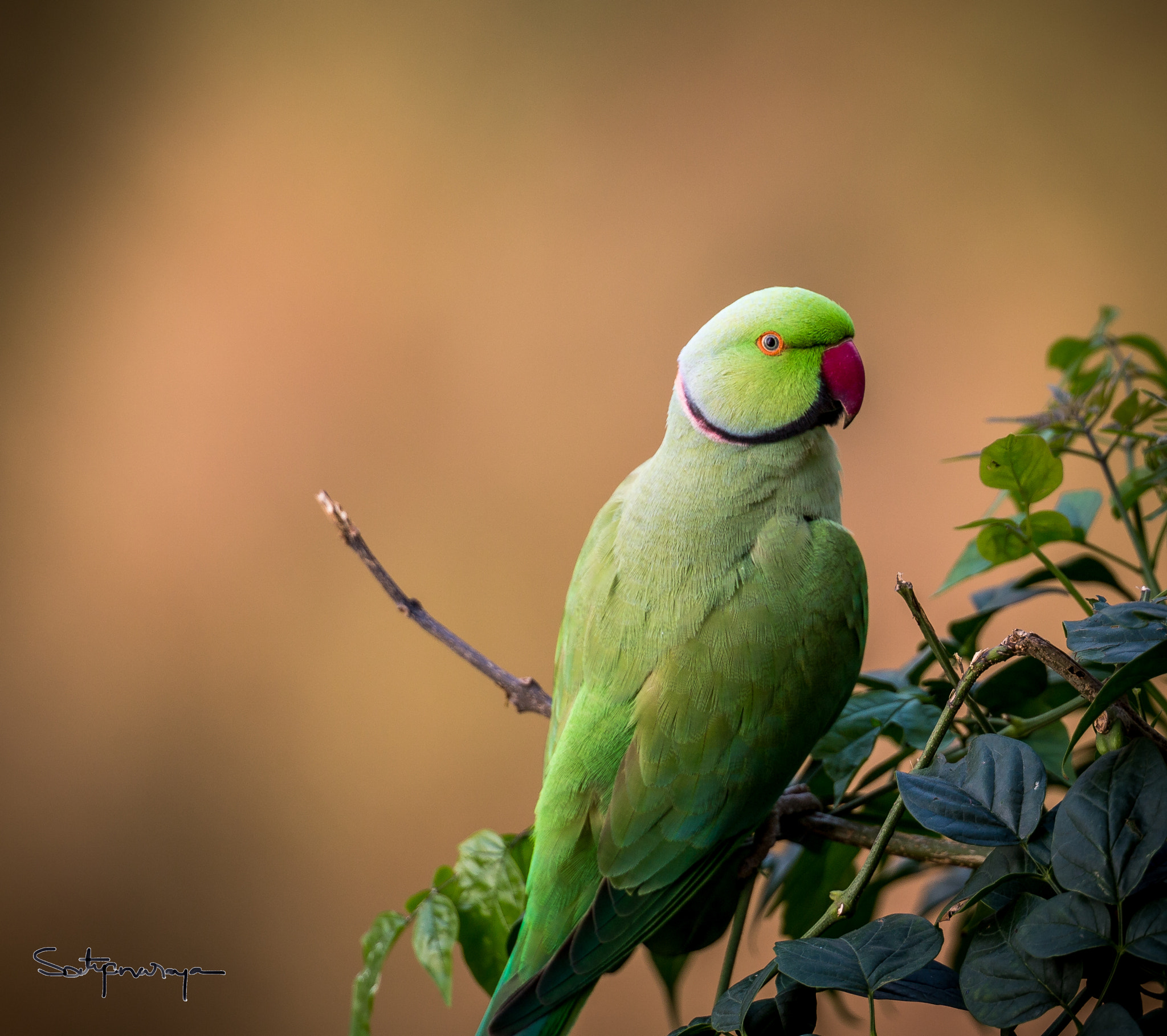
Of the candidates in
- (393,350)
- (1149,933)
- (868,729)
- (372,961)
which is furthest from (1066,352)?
(393,350)

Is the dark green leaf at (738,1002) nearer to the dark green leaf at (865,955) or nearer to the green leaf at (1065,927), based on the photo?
the dark green leaf at (865,955)

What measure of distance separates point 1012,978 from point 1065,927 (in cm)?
4

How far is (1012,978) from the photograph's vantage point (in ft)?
1.49

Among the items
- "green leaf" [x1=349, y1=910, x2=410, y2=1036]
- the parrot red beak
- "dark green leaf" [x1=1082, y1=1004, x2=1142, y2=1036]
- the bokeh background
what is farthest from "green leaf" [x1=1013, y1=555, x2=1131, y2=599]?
the bokeh background

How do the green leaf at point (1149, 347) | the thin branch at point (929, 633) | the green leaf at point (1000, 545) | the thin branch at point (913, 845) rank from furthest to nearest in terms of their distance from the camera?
1. the green leaf at point (1149, 347)
2. the green leaf at point (1000, 545)
3. the thin branch at point (913, 845)
4. the thin branch at point (929, 633)

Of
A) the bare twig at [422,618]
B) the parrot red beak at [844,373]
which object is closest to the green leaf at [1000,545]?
the parrot red beak at [844,373]

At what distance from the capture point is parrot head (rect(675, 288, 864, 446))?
37.7 inches

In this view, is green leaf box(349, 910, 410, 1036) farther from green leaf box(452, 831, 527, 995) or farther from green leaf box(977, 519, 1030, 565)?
green leaf box(977, 519, 1030, 565)

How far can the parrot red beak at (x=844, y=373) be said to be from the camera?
0.96m

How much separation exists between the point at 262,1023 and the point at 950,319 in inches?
101

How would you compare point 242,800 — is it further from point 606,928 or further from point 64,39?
point 64,39

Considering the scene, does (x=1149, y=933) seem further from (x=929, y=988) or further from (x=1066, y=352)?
(x=1066, y=352)

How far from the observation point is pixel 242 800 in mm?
2428

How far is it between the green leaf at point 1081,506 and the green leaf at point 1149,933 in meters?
0.51
